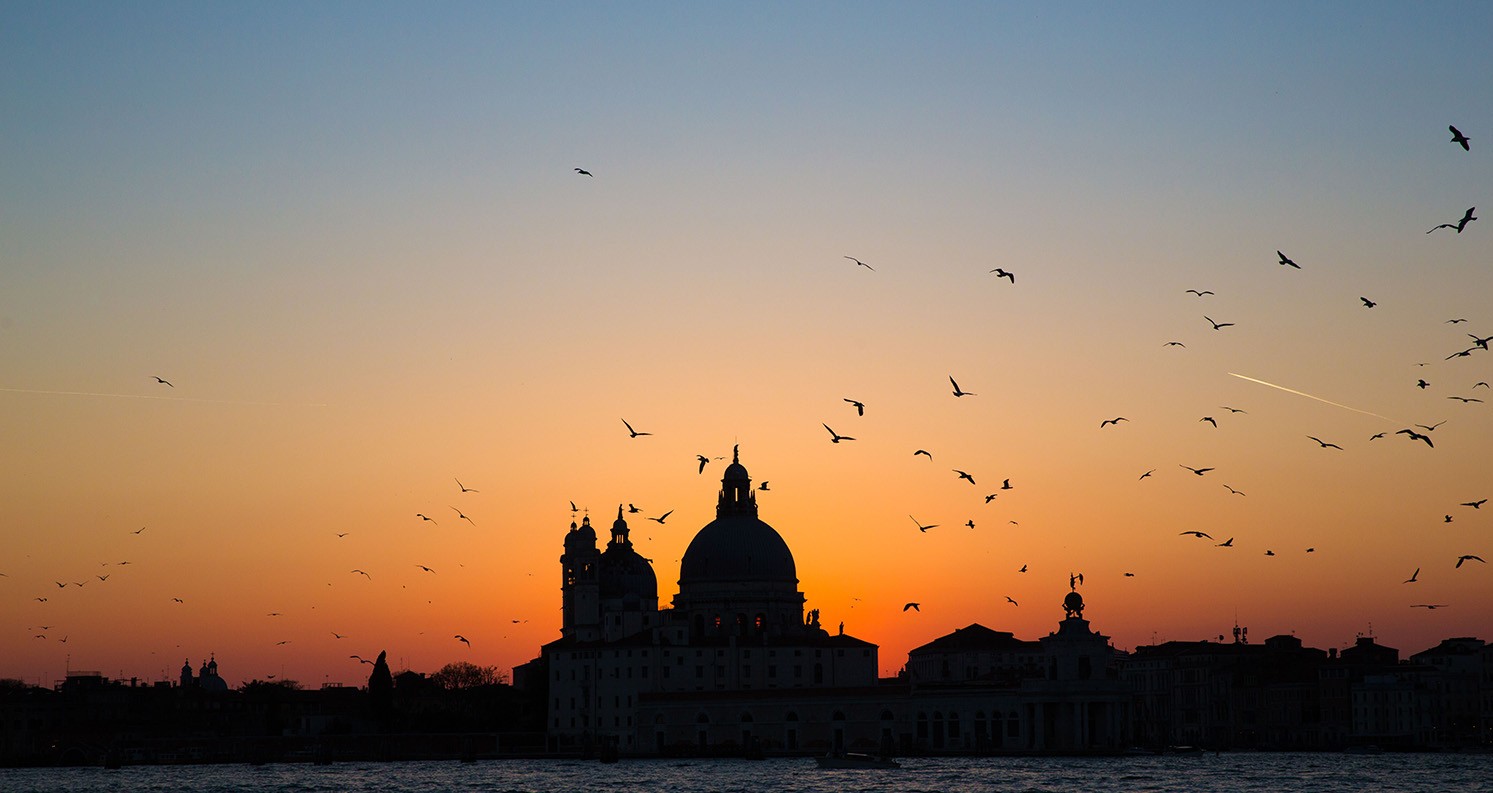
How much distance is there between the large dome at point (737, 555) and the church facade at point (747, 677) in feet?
0.25

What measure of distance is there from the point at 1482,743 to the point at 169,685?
256ft

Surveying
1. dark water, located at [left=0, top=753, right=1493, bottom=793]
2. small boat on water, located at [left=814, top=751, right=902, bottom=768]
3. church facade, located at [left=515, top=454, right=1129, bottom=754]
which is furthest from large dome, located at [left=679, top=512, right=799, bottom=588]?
small boat on water, located at [left=814, top=751, right=902, bottom=768]

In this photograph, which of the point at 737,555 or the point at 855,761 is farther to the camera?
the point at 737,555

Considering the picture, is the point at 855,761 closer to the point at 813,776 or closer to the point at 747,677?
the point at 813,776

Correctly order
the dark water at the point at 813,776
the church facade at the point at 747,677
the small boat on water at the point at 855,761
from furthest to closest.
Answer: the church facade at the point at 747,677 → the small boat on water at the point at 855,761 → the dark water at the point at 813,776

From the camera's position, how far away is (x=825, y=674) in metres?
Result: 108

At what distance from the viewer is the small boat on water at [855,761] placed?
3383 inches

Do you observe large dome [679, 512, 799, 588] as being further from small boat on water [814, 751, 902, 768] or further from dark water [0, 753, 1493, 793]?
small boat on water [814, 751, 902, 768]

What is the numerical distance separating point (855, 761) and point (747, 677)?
20.8 meters

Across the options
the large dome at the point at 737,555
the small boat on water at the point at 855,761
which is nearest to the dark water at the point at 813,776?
the small boat on water at the point at 855,761

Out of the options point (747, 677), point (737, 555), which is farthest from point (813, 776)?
point (737, 555)

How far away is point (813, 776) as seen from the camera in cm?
7862

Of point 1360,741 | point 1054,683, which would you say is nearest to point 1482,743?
point 1360,741

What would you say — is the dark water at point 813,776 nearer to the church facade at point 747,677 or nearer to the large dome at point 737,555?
the church facade at point 747,677
